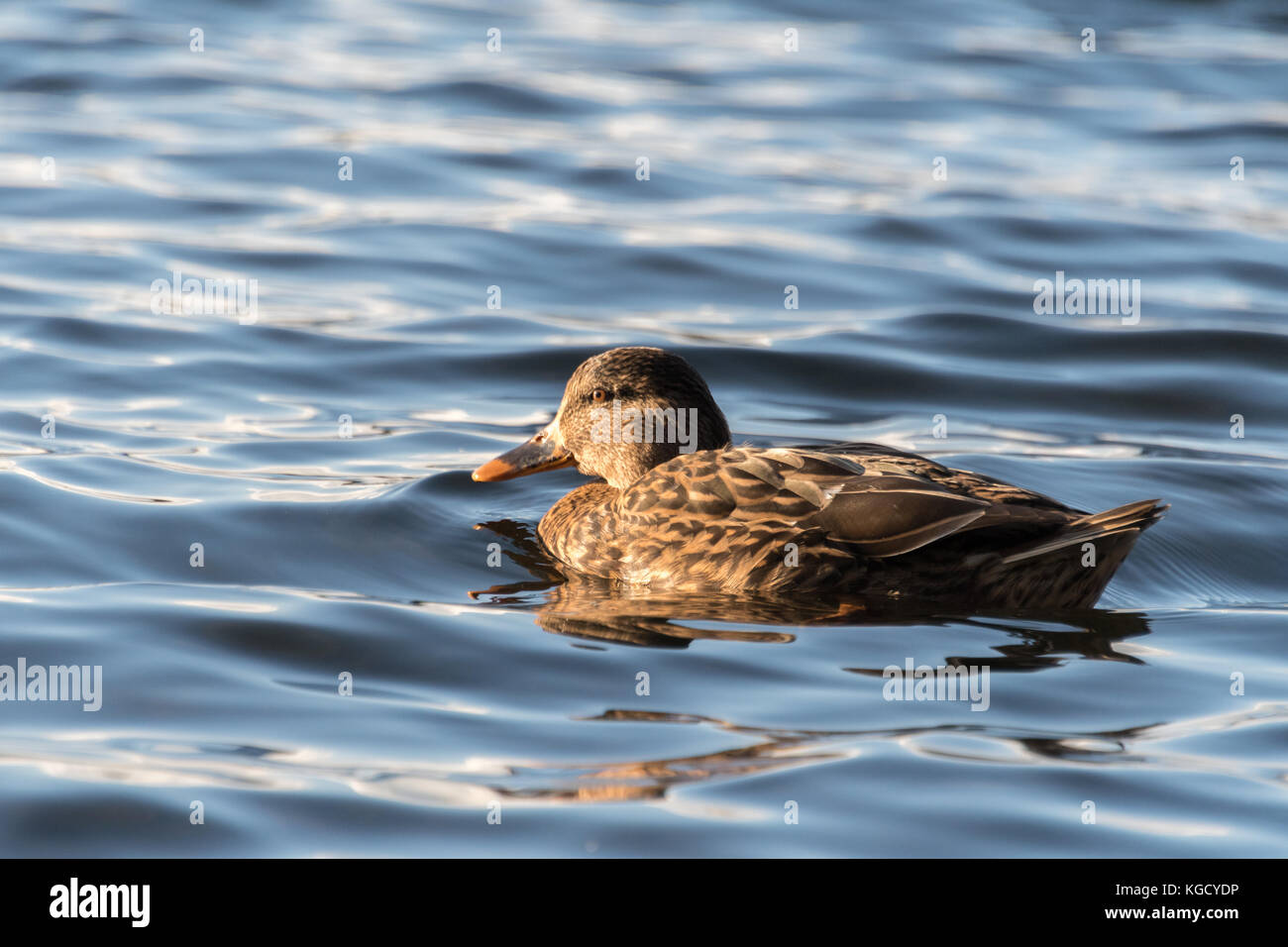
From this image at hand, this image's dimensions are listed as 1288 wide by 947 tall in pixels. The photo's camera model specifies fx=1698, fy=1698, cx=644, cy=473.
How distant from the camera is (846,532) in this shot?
640cm

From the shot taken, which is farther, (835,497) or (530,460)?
(530,460)

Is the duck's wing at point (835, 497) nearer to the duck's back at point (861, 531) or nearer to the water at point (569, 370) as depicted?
the duck's back at point (861, 531)

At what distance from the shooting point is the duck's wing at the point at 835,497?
626 cm

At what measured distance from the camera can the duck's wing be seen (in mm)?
6258

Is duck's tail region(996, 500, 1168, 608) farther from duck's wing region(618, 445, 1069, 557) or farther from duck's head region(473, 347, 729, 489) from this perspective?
duck's head region(473, 347, 729, 489)

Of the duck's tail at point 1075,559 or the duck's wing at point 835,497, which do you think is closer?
the duck's tail at point 1075,559

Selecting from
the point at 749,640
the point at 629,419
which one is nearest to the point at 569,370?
the point at 629,419

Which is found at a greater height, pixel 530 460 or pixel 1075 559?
pixel 530 460

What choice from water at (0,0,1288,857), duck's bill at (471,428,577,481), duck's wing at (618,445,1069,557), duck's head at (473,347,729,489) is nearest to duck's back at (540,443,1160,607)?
duck's wing at (618,445,1069,557)

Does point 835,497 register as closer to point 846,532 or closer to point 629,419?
point 846,532

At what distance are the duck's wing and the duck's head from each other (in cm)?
51

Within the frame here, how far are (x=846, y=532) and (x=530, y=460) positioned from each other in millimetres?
2041

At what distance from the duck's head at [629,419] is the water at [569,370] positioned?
47 centimetres

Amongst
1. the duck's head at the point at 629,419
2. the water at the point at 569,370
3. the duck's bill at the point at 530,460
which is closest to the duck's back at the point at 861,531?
the water at the point at 569,370
